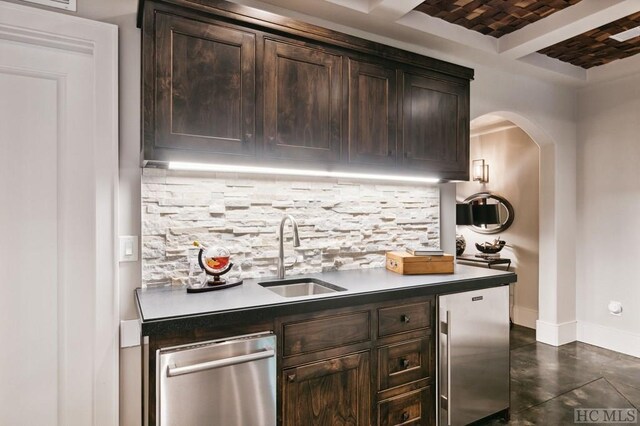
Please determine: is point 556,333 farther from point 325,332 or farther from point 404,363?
point 325,332

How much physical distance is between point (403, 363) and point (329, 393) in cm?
50

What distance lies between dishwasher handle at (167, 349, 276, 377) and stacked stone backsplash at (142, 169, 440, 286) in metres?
0.73

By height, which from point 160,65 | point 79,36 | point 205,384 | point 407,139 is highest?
point 79,36

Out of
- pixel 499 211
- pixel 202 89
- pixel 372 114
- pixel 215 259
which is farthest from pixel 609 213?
pixel 202 89

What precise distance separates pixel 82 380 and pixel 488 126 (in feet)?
17.3

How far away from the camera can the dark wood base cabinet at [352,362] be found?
1.79 m

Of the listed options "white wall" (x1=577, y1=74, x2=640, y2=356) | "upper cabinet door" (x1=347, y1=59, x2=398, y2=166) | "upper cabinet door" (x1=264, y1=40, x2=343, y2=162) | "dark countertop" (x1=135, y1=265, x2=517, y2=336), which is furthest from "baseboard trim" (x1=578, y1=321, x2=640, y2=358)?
"upper cabinet door" (x1=264, y1=40, x2=343, y2=162)

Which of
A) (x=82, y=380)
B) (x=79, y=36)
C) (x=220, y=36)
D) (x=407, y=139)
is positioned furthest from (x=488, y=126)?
(x=82, y=380)

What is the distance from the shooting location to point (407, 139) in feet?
8.59

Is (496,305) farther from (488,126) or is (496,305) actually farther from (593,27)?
(488,126)

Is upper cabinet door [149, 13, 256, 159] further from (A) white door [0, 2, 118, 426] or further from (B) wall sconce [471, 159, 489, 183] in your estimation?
(B) wall sconce [471, 159, 489, 183]

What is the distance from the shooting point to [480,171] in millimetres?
5434

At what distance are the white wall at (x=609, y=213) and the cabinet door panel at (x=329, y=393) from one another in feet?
11.3

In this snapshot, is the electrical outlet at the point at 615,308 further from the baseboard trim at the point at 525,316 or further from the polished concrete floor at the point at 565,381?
the baseboard trim at the point at 525,316
